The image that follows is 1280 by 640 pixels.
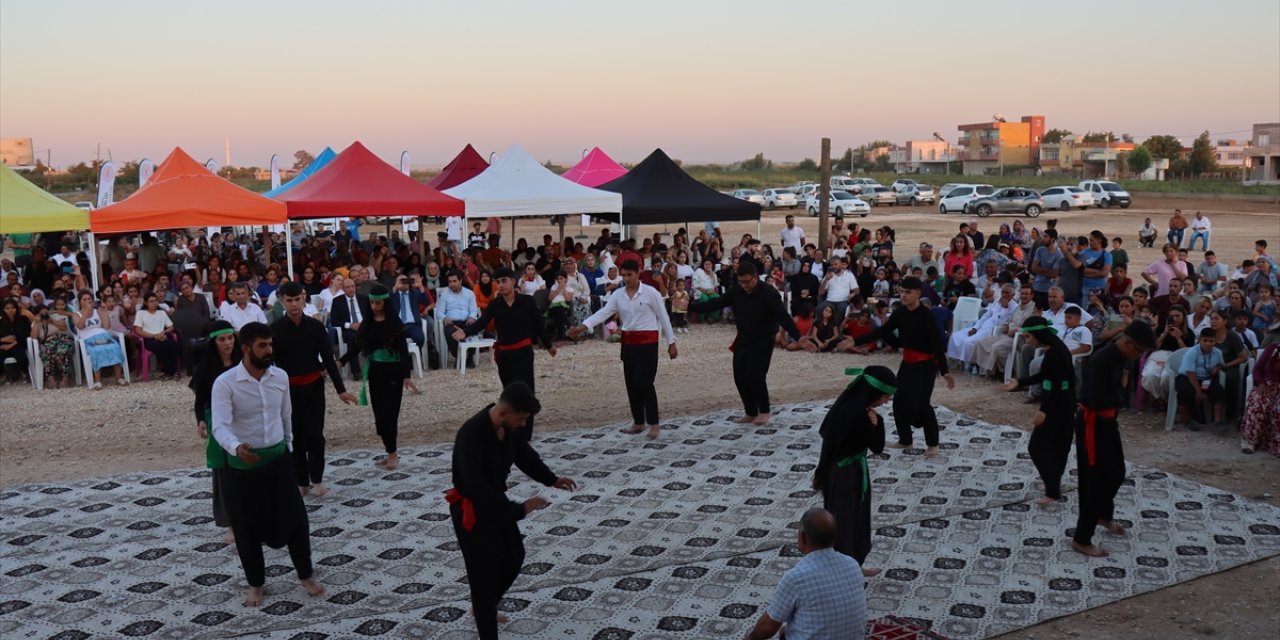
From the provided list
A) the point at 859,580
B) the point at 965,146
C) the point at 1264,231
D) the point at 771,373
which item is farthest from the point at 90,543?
the point at 965,146

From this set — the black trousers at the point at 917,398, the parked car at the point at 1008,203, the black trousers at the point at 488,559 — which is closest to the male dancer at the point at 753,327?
the black trousers at the point at 917,398

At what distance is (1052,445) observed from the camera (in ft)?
23.2

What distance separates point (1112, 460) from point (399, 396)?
5.13m

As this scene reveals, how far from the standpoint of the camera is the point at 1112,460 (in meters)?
6.44

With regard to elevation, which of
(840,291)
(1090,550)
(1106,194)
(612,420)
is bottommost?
(1090,550)

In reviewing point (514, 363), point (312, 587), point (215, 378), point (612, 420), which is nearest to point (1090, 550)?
point (514, 363)

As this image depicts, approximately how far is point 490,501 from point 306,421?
3.01 metres

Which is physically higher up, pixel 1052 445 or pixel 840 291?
pixel 840 291

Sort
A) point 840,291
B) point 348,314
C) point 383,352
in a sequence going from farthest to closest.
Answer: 1. point 840,291
2. point 348,314
3. point 383,352

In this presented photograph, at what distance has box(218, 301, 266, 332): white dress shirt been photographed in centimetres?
1163

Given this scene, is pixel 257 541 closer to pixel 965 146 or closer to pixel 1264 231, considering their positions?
pixel 1264 231

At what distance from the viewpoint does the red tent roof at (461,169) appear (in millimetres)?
21641

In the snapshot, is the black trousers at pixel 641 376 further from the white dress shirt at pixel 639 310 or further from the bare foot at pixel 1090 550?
the bare foot at pixel 1090 550

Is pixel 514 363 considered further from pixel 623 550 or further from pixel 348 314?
pixel 348 314
